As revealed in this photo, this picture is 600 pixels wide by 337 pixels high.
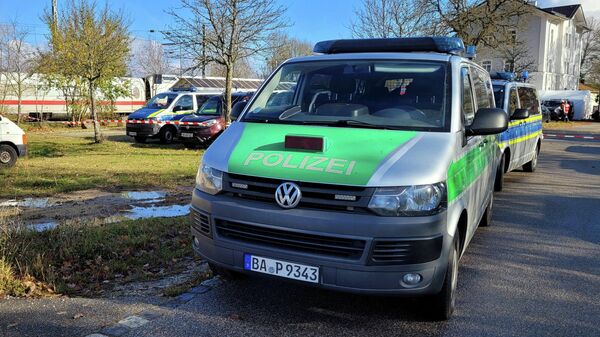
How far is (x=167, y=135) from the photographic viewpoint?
18.6 meters

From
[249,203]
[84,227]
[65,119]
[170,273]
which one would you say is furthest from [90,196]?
[65,119]

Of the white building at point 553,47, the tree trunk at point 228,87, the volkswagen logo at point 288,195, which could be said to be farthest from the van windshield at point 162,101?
the white building at point 553,47

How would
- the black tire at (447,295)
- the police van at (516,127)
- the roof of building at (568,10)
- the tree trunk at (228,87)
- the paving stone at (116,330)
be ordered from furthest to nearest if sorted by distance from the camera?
the roof of building at (568,10), the tree trunk at (228,87), the police van at (516,127), the black tire at (447,295), the paving stone at (116,330)

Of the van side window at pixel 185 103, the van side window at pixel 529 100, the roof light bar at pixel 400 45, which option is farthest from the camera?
the van side window at pixel 185 103

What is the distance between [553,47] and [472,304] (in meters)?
56.9

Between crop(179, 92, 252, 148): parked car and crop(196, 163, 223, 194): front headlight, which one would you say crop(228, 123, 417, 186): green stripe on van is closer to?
crop(196, 163, 223, 194): front headlight

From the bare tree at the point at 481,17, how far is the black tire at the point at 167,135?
14.3 meters

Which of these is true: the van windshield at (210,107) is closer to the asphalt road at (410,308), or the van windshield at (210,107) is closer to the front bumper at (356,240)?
the asphalt road at (410,308)

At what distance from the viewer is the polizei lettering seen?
3.30m

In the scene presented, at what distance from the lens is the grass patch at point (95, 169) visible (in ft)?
31.0

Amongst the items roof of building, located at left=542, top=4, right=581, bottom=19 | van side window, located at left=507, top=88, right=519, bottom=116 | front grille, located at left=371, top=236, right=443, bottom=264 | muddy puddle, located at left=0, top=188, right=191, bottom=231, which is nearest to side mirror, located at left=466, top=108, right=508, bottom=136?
front grille, located at left=371, top=236, right=443, bottom=264

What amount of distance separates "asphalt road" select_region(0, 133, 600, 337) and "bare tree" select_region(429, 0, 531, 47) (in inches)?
797

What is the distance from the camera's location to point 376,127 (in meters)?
3.87

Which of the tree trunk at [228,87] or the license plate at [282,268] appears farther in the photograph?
the tree trunk at [228,87]
